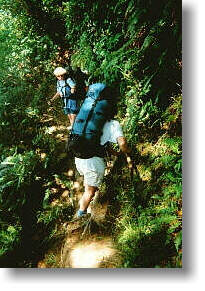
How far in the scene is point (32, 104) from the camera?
2.76 meters

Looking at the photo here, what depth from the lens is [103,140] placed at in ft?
7.45

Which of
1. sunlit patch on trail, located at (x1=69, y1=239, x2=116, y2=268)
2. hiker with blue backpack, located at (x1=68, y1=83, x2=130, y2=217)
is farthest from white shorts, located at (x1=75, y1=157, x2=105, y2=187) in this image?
sunlit patch on trail, located at (x1=69, y1=239, x2=116, y2=268)

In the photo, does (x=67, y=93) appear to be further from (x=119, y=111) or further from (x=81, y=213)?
(x=81, y=213)

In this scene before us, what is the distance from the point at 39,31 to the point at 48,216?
1.79 m

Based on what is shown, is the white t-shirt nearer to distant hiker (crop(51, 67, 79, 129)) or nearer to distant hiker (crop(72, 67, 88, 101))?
distant hiker (crop(51, 67, 79, 129))

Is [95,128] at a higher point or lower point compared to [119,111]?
lower

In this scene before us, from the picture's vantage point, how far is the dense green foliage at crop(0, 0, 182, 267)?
7.28ft

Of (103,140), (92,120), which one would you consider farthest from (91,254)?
(92,120)

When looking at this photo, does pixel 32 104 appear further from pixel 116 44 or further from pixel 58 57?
pixel 116 44

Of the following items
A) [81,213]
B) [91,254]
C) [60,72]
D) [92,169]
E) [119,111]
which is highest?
[60,72]

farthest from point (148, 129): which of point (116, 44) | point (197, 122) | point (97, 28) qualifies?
point (97, 28)

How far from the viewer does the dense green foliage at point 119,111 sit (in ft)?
7.28

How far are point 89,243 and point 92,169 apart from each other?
66 centimetres

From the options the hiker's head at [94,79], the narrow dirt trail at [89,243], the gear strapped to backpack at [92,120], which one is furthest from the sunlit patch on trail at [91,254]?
the hiker's head at [94,79]
